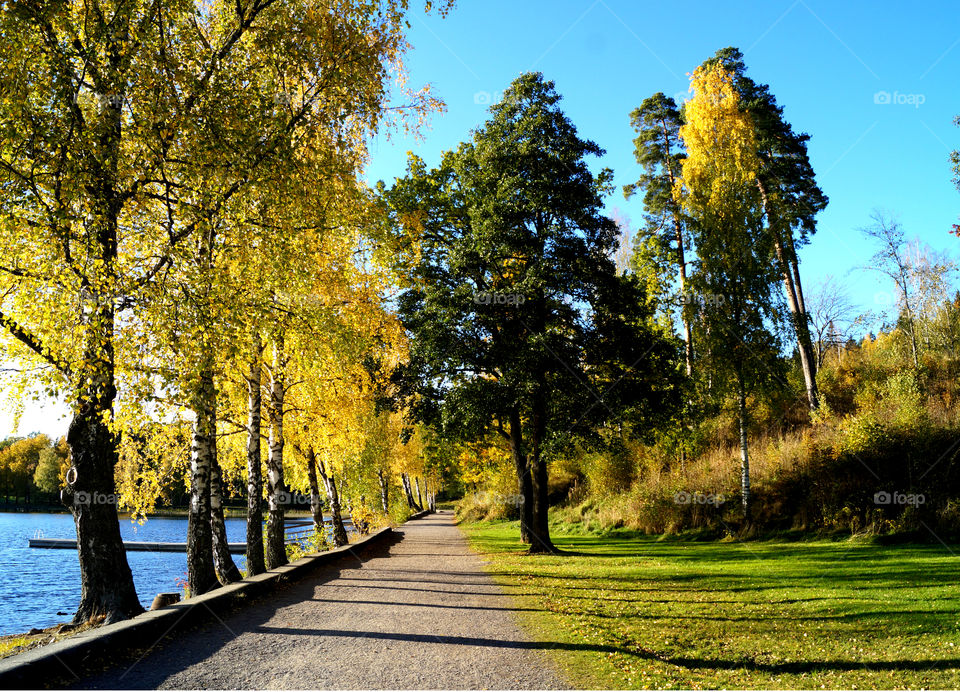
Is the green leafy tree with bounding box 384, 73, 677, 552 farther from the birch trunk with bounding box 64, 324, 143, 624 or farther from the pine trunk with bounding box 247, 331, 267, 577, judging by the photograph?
the birch trunk with bounding box 64, 324, 143, 624

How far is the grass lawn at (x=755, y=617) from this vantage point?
20.5ft

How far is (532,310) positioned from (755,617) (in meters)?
11.2

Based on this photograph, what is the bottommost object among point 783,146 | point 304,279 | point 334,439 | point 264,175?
point 334,439

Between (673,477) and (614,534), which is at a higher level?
(673,477)

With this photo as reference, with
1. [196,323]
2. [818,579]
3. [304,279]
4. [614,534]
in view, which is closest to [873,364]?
[614,534]

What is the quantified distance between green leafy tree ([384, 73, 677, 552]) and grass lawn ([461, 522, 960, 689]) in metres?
4.74

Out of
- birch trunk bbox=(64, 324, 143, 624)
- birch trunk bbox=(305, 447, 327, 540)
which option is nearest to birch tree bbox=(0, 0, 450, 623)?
birch trunk bbox=(64, 324, 143, 624)

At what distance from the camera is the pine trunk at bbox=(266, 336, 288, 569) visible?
47.5ft

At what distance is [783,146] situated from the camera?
26.9 m

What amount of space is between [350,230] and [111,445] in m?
5.99

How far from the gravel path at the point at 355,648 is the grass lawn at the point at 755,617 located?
641mm

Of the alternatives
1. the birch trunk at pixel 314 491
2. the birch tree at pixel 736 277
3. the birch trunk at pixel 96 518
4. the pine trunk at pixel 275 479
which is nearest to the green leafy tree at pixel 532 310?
the birch tree at pixel 736 277

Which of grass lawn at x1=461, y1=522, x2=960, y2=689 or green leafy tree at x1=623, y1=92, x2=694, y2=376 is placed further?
green leafy tree at x1=623, y1=92, x2=694, y2=376

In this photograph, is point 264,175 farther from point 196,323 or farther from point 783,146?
point 783,146
